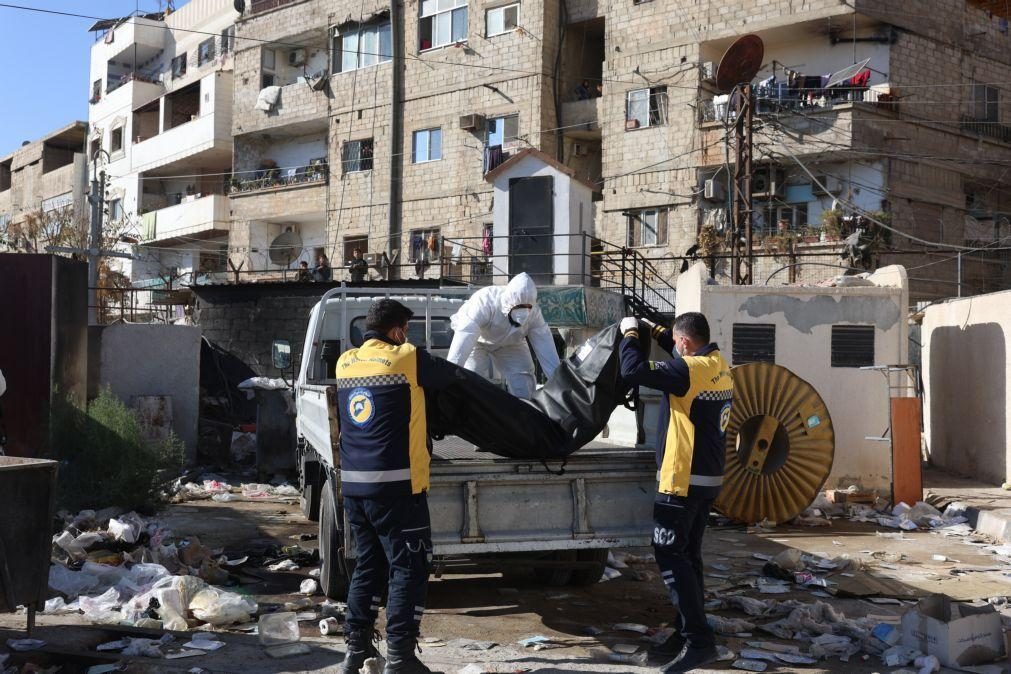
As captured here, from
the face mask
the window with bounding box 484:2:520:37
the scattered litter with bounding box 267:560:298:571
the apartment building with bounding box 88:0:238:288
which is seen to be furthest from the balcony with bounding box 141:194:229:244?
the face mask

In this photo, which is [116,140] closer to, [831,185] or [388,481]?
[831,185]

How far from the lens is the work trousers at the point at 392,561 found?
4.72m

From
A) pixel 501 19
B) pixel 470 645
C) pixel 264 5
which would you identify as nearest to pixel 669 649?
pixel 470 645

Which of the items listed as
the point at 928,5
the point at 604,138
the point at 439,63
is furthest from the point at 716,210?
the point at 439,63

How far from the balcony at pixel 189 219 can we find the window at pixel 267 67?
14.5ft

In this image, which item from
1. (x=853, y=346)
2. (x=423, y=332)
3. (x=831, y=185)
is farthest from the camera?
(x=831, y=185)

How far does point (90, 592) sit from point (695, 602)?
13.0ft

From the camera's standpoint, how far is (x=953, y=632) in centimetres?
527

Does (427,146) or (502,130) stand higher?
(502,130)

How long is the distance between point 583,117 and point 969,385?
53.1 ft

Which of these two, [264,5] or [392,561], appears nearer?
[392,561]

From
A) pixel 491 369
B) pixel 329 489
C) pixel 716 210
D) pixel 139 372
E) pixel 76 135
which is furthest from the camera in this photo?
pixel 76 135

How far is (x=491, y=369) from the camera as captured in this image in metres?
7.79

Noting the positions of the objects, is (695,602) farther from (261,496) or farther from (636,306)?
(636,306)
